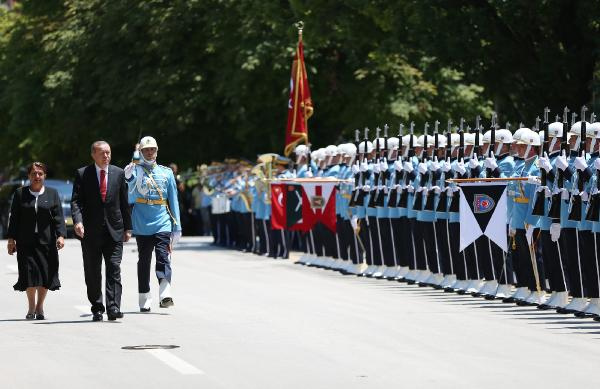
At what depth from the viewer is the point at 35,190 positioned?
17109 mm

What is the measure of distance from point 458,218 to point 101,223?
564 cm

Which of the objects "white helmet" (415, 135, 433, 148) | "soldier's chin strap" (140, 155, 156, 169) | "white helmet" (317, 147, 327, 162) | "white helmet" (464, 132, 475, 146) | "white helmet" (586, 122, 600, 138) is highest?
"white helmet" (317, 147, 327, 162)

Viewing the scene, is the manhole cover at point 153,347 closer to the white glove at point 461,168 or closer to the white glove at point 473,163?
Result: the white glove at point 473,163

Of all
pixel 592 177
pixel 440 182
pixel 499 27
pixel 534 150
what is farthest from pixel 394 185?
pixel 499 27

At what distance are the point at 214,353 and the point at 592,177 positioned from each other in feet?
16.5

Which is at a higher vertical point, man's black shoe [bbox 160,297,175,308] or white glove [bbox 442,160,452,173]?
white glove [bbox 442,160,452,173]

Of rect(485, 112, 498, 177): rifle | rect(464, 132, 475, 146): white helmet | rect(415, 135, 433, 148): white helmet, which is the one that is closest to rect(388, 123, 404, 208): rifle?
rect(415, 135, 433, 148): white helmet

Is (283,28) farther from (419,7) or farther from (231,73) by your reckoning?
(419,7)

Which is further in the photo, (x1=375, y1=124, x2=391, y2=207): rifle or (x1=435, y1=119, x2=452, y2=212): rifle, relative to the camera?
(x1=375, y1=124, x2=391, y2=207): rifle

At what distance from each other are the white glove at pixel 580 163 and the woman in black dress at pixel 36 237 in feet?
16.9

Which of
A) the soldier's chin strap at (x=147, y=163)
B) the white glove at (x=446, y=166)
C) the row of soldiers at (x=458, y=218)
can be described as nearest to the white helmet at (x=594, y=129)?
the row of soldiers at (x=458, y=218)

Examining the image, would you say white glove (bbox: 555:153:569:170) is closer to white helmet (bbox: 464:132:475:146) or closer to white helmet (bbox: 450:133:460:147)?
white helmet (bbox: 464:132:475:146)

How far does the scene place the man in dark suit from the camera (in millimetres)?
16391

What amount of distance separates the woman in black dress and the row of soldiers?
5001 millimetres
